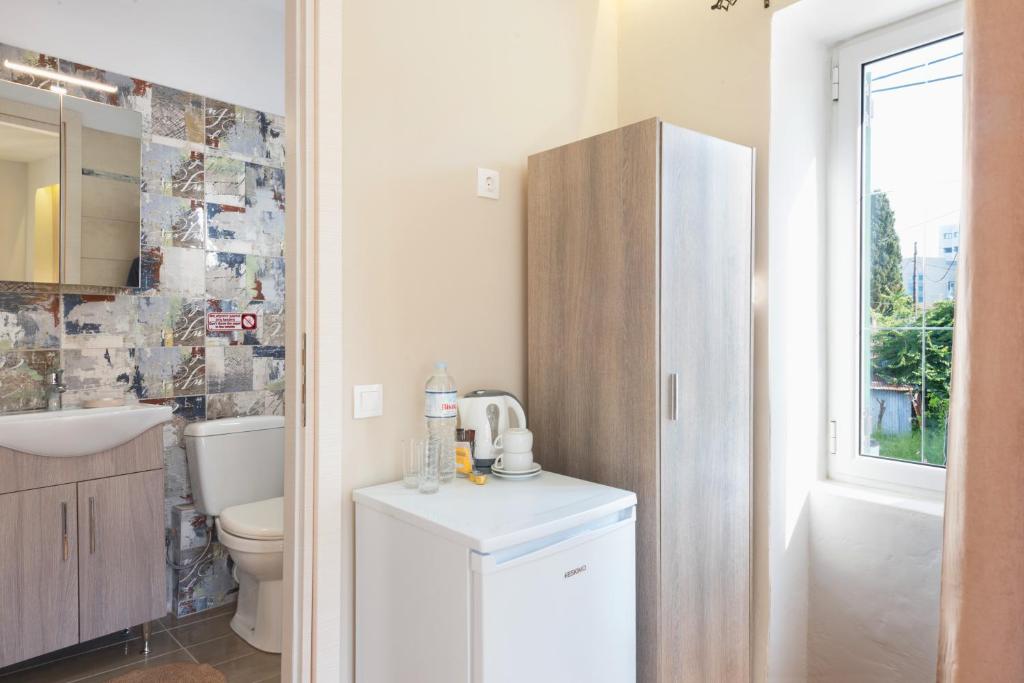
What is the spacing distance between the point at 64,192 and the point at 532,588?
2390 millimetres

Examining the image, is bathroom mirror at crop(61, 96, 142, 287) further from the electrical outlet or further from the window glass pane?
the window glass pane

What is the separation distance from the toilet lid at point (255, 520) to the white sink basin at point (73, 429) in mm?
474

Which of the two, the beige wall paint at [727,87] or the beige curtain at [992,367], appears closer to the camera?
the beige curtain at [992,367]

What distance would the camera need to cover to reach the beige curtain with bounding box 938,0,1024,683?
931 mm

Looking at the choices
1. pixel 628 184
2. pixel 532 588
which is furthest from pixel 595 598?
pixel 628 184

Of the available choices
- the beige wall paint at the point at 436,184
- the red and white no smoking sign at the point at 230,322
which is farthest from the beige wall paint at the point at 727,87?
the red and white no smoking sign at the point at 230,322

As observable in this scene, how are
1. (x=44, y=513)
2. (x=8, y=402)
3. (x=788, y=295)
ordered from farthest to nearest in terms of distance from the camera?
(x=8, y=402)
(x=44, y=513)
(x=788, y=295)

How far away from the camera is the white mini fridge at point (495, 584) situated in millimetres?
1218

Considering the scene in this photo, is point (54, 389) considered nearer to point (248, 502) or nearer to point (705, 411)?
point (248, 502)

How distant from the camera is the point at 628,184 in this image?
1.61 meters

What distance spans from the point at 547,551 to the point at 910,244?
1.46 metres

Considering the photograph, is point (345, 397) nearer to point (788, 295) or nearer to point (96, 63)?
point (788, 295)

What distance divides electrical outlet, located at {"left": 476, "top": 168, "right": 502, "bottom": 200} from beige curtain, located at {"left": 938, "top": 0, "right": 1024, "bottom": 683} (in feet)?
3.85

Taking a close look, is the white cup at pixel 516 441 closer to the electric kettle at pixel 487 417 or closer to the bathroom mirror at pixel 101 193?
the electric kettle at pixel 487 417
